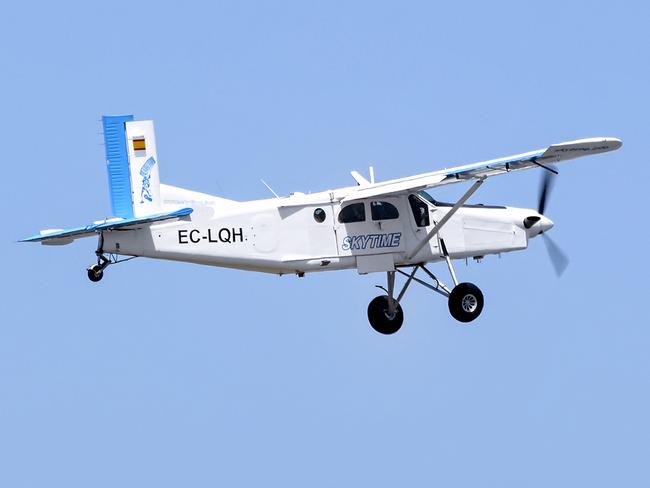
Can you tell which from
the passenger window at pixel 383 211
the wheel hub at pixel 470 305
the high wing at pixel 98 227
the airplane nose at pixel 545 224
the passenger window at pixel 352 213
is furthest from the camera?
the airplane nose at pixel 545 224

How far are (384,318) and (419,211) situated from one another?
7.04 feet

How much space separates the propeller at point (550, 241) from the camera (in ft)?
123

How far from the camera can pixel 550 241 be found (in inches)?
1483

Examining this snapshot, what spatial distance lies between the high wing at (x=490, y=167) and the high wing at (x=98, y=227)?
3.26 m

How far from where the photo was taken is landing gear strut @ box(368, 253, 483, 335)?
3609cm

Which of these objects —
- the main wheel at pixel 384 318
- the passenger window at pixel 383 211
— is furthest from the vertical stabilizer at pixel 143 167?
the main wheel at pixel 384 318

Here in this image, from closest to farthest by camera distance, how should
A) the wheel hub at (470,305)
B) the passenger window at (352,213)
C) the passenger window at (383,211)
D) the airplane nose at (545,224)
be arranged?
the passenger window at (352,213) → the passenger window at (383,211) → the wheel hub at (470,305) → the airplane nose at (545,224)

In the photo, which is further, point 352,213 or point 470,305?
point 470,305

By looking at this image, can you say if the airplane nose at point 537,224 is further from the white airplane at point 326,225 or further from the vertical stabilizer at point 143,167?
the vertical stabilizer at point 143,167

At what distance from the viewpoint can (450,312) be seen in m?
36.2

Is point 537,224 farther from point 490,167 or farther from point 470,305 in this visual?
point 490,167

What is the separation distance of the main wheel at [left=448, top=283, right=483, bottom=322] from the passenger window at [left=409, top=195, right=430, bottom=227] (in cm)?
132

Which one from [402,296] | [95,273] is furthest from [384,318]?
[95,273]

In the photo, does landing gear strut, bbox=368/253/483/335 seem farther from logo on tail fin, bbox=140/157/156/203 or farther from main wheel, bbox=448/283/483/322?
logo on tail fin, bbox=140/157/156/203
